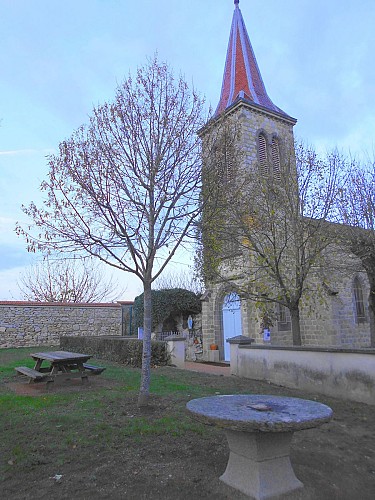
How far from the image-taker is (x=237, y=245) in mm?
10797

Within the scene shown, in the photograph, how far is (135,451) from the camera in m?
4.08

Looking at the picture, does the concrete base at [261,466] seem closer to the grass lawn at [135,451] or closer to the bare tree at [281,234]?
the grass lawn at [135,451]

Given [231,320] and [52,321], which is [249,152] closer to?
[231,320]

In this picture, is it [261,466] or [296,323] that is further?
[296,323]

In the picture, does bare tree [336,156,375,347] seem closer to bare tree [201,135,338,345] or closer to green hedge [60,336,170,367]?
bare tree [201,135,338,345]

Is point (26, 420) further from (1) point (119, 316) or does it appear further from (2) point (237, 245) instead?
(1) point (119, 316)

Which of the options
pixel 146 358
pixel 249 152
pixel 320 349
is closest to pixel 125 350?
pixel 146 358

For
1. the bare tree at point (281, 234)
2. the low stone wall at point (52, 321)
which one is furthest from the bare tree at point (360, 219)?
the low stone wall at point (52, 321)

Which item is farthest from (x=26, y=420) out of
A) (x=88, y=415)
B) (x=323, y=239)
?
(x=323, y=239)

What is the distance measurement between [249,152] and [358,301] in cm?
804

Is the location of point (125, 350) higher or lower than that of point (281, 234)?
lower

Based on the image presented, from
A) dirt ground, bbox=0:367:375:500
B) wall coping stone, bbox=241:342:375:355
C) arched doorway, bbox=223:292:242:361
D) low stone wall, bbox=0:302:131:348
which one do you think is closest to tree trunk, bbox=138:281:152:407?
dirt ground, bbox=0:367:375:500

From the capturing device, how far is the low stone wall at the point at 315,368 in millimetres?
6773

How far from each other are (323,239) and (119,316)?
14391mm
